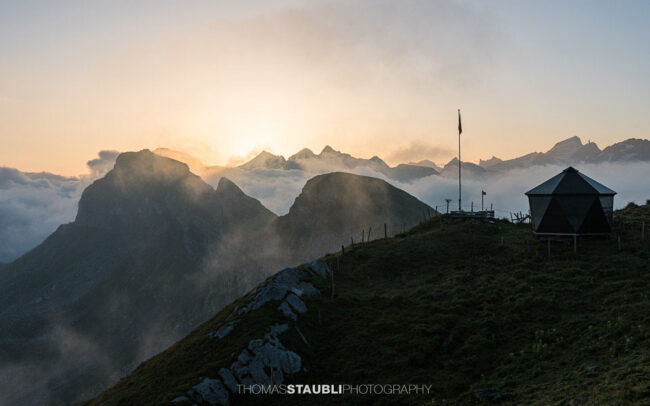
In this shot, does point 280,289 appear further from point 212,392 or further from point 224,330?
point 212,392

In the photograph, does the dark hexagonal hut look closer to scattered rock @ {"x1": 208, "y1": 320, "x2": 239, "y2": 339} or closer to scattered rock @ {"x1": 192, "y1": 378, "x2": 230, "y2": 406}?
scattered rock @ {"x1": 208, "y1": 320, "x2": 239, "y2": 339}

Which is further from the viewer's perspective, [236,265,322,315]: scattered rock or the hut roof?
the hut roof

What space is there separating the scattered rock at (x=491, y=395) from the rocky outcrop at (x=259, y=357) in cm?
1256

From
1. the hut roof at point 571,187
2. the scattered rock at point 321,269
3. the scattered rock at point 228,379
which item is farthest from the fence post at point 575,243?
the scattered rock at point 228,379

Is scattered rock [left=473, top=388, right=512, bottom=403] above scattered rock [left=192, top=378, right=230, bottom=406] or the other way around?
above

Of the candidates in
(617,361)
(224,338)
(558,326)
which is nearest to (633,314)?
(558,326)

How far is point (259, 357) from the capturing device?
27.7m

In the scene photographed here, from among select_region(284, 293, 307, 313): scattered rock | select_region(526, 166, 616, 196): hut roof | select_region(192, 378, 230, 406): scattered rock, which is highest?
select_region(526, 166, 616, 196): hut roof

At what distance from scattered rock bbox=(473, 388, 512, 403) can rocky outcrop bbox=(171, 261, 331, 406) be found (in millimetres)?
12558

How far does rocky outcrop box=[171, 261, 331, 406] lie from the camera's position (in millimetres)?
24906

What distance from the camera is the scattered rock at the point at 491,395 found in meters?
19.5

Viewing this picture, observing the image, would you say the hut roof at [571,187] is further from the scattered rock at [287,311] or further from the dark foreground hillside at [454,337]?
the scattered rock at [287,311]

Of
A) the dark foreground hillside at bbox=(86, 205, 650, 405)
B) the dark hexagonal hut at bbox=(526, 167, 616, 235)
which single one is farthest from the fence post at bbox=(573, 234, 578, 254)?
the dark hexagonal hut at bbox=(526, 167, 616, 235)

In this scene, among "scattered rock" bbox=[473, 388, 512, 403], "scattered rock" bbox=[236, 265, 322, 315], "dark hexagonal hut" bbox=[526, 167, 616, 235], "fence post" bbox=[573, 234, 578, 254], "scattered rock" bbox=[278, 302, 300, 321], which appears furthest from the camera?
"dark hexagonal hut" bbox=[526, 167, 616, 235]
